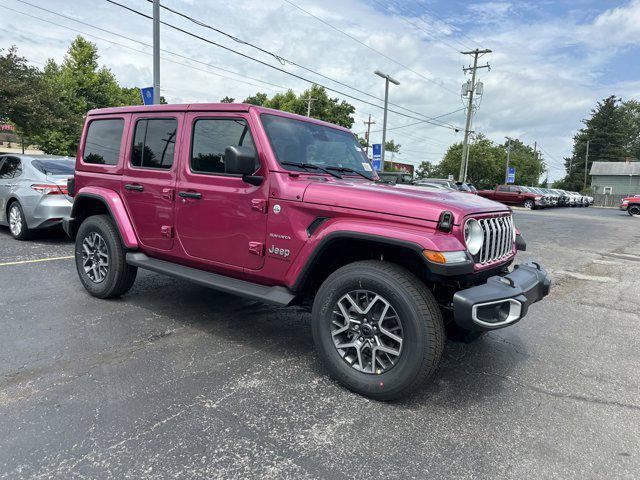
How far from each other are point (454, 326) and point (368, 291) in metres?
0.78

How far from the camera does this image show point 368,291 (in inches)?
115

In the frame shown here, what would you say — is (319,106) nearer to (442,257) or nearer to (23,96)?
(23,96)

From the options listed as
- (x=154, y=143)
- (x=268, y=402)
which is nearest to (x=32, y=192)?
(x=154, y=143)

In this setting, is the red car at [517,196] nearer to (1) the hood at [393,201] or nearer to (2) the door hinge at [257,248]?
(1) the hood at [393,201]

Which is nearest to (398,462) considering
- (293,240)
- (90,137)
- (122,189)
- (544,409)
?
(544,409)

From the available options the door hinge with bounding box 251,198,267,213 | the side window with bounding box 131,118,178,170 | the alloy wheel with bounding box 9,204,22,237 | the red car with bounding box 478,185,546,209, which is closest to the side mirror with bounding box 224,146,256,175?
the door hinge with bounding box 251,198,267,213

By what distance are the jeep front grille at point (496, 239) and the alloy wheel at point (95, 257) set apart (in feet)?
12.1

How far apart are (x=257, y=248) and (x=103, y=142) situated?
8.42 ft

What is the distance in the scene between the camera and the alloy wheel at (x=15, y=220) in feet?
25.6

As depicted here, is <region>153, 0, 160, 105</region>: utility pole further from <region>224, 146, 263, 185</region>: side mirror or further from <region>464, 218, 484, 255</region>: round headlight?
<region>464, 218, 484, 255</region>: round headlight

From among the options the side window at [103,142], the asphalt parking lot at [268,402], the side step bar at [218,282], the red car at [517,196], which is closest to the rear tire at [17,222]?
the asphalt parking lot at [268,402]

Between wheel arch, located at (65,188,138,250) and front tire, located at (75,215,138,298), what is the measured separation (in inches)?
5.6

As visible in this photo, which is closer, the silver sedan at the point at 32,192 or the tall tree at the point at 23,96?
the silver sedan at the point at 32,192

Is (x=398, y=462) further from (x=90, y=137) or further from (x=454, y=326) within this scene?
(x=90, y=137)
